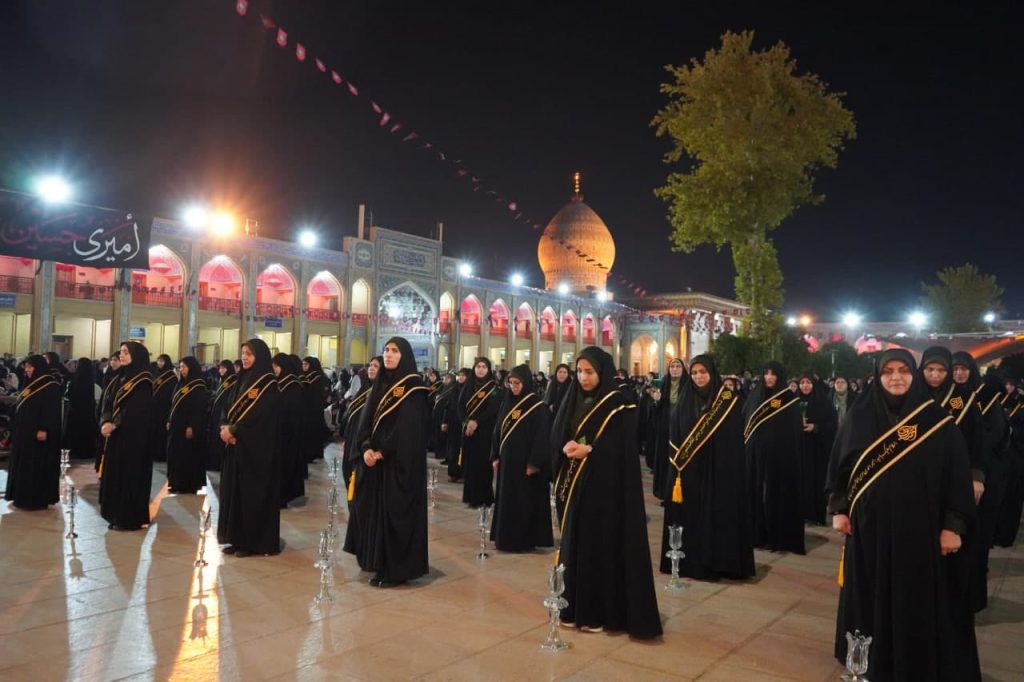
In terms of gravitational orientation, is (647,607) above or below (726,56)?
below

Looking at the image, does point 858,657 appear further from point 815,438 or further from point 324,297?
point 324,297

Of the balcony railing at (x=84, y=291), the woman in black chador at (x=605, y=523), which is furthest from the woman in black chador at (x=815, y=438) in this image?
the balcony railing at (x=84, y=291)

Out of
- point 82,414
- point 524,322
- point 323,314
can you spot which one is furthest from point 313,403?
point 524,322

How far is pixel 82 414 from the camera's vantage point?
36.6ft

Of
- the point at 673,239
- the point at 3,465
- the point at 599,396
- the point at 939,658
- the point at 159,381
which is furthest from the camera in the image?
the point at 673,239

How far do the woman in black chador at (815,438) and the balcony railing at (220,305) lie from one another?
67.0 ft

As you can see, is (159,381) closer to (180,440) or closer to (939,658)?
(180,440)

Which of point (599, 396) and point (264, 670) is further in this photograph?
point (599, 396)

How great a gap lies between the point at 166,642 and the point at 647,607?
2.39 m

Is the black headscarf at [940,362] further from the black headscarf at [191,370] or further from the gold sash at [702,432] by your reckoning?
the black headscarf at [191,370]

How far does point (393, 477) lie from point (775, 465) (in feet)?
11.1

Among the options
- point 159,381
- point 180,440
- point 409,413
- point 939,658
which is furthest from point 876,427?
point 159,381

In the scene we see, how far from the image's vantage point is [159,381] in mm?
9398

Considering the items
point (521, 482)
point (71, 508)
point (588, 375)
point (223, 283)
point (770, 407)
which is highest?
point (223, 283)
